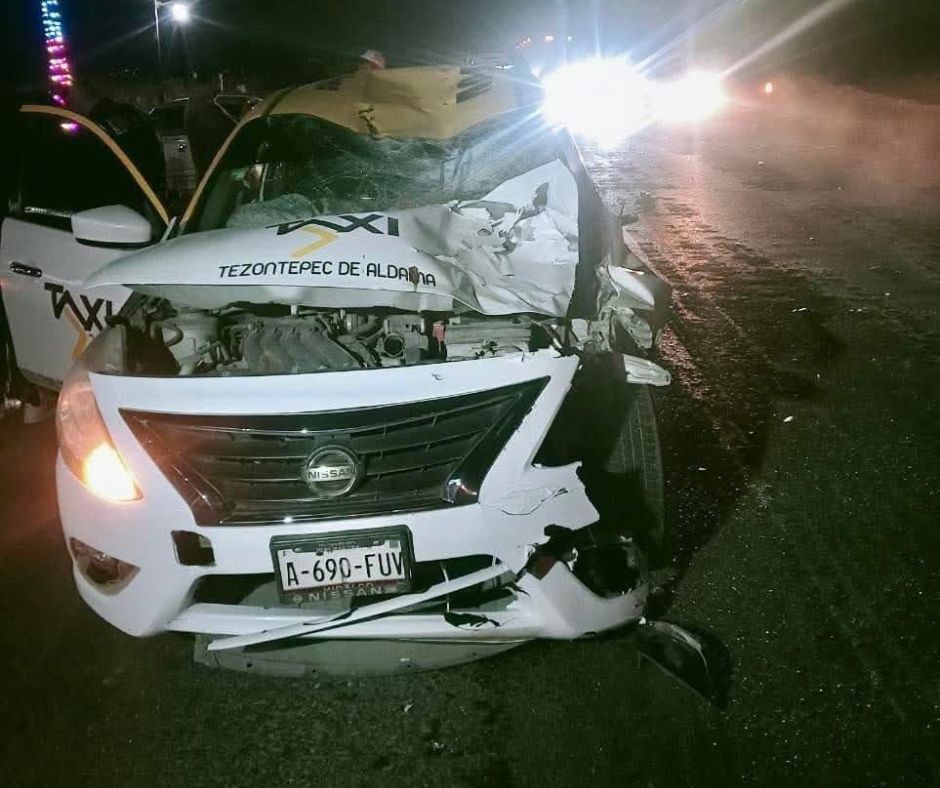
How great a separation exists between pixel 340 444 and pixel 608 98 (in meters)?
20.2

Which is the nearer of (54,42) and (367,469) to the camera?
(367,469)

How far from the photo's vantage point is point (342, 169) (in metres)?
4.06

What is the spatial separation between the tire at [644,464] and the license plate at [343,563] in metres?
0.91

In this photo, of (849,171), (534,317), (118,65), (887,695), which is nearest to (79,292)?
(534,317)

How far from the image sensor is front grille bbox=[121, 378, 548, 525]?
246 centimetres

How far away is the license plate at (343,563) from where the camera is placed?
2432 millimetres

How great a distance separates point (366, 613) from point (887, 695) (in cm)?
164

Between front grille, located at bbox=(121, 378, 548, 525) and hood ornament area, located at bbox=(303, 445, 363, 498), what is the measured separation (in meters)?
0.02

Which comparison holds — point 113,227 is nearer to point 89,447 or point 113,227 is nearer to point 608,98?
point 89,447

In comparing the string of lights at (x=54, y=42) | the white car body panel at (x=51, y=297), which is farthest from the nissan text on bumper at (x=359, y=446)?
the string of lights at (x=54, y=42)

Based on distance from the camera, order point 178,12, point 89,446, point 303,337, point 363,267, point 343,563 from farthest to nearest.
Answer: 1. point 178,12
2. point 303,337
3. point 363,267
4. point 89,446
5. point 343,563

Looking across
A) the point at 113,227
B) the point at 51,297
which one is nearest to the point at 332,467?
the point at 113,227

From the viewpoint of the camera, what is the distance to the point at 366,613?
246 cm

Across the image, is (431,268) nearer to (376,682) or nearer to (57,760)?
(376,682)
